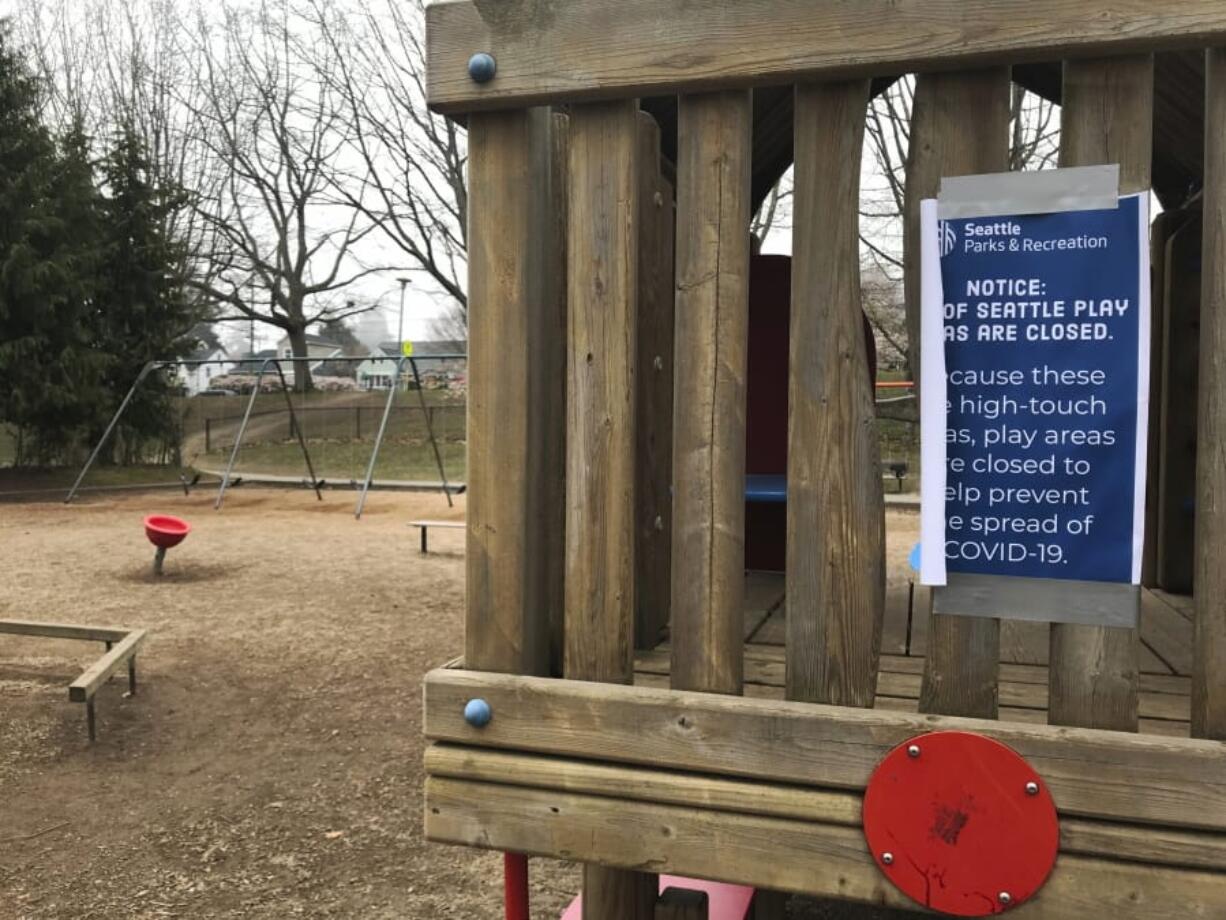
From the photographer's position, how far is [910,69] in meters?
1.52

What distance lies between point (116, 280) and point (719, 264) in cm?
2141

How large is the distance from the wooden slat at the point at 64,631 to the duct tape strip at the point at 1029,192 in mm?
5509

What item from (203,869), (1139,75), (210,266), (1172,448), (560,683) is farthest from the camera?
(210,266)

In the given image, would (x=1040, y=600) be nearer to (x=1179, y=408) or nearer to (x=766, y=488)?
(x=1179, y=408)

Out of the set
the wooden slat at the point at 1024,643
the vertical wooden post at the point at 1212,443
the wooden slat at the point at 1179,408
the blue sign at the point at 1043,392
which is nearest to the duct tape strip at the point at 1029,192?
the blue sign at the point at 1043,392

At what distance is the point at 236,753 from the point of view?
15.8 feet

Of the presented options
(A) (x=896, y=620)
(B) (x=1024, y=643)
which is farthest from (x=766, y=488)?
(B) (x=1024, y=643)

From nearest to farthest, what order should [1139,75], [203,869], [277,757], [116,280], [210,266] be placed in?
[1139,75]
[203,869]
[277,757]
[116,280]
[210,266]

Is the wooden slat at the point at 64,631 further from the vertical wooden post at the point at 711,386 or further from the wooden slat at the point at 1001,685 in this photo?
the vertical wooden post at the point at 711,386

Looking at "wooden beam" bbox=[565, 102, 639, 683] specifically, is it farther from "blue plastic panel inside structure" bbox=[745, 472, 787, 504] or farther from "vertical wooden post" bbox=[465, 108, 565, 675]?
"blue plastic panel inside structure" bbox=[745, 472, 787, 504]

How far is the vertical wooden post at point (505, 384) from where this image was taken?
176cm

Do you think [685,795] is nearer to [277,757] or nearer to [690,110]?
[690,110]

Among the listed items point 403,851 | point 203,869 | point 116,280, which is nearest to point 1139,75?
point 403,851

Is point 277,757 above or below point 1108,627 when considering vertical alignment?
below
